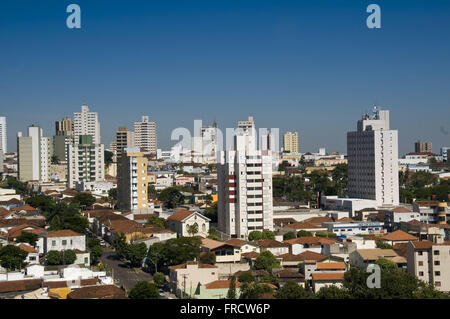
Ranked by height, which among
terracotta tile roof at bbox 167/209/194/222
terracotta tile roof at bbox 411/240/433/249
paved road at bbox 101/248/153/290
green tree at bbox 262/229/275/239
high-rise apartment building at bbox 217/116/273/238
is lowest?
paved road at bbox 101/248/153/290

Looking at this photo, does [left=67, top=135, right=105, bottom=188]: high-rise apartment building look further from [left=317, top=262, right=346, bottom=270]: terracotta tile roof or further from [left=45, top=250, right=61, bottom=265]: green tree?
[left=317, top=262, right=346, bottom=270]: terracotta tile roof

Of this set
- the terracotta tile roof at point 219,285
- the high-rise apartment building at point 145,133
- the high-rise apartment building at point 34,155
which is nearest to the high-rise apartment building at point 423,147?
the high-rise apartment building at point 145,133

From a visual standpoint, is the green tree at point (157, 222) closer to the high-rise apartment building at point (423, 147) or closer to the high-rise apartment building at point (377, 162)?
the high-rise apartment building at point (377, 162)

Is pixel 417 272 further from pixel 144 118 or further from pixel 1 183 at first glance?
pixel 144 118

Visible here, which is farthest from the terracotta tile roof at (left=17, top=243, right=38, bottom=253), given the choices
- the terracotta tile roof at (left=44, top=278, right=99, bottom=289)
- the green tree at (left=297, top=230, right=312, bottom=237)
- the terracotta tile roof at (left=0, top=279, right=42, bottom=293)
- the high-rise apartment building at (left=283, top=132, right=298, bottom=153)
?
the high-rise apartment building at (left=283, top=132, right=298, bottom=153)

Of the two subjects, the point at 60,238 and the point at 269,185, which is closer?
the point at 60,238
